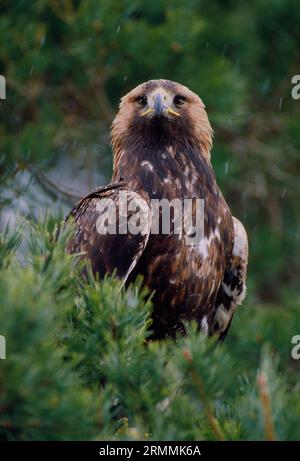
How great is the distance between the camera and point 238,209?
24.4 feet

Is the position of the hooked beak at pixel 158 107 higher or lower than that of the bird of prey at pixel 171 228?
higher

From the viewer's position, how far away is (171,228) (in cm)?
396

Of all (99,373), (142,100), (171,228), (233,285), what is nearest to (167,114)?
(142,100)

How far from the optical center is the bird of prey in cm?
395

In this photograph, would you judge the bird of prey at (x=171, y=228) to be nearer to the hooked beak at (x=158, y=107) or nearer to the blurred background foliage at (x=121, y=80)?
the hooked beak at (x=158, y=107)

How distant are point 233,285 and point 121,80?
1828 mm

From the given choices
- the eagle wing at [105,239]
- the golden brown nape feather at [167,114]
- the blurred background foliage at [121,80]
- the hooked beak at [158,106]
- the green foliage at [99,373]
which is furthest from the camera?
the blurred background foliage at [121,80]

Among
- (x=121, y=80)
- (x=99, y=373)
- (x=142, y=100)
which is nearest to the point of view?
(x=99, y=373)

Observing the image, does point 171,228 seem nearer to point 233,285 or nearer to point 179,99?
point 233,285

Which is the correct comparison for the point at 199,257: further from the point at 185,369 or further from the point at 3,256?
the point at 185,369

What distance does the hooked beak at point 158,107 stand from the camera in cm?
430

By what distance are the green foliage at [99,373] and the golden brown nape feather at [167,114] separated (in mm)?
1838

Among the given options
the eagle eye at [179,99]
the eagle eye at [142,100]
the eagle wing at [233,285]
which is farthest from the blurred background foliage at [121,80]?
the eagle wing at [233,285]

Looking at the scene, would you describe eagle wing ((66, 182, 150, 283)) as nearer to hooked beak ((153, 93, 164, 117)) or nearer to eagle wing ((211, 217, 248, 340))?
hooked beak ((153, 93, 164, 117))
